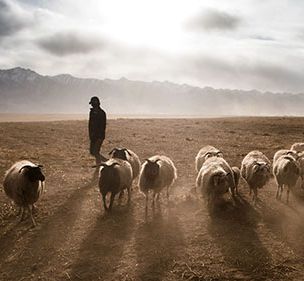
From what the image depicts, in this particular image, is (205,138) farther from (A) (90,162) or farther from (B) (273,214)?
(B) (273,214)

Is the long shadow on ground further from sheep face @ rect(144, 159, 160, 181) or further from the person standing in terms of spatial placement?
the person standing

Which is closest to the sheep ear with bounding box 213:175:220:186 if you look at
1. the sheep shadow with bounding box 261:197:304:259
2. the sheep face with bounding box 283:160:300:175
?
the sheep shadow with bounding box 261:197:304:259

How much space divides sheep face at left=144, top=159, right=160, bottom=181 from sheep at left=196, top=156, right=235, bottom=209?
1725mm

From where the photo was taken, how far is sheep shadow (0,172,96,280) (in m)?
9.09

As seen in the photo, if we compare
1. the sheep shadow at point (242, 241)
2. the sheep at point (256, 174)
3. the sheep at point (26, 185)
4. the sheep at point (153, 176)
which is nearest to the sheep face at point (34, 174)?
the sheep at point (26, 185)

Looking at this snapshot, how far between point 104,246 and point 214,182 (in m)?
4.34

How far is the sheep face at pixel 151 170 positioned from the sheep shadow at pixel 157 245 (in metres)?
1.24

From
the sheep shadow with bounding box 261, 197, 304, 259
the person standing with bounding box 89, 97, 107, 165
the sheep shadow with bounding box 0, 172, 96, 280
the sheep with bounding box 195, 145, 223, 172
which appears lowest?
the sheep shadow with bounding box 0, 172, 96, 280

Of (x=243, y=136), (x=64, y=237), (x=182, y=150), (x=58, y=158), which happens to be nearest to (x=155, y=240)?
(x=64, y=237)

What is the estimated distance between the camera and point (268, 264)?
9.12m

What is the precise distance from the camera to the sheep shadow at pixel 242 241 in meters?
8.96

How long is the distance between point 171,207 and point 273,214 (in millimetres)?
3446

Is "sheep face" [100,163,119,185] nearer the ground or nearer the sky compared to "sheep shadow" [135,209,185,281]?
nearer the sky

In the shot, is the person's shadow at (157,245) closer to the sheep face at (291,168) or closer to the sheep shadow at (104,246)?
the sheep shadow at (104,246)
